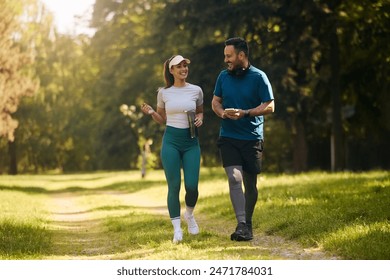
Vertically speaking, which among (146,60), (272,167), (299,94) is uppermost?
(146,60)

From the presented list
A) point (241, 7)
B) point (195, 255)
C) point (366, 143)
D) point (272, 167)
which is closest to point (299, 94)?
point (241, 7)

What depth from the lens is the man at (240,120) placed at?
8695 mm

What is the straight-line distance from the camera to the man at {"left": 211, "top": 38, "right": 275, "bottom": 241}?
8.70 metres

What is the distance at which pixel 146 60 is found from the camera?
36156mm

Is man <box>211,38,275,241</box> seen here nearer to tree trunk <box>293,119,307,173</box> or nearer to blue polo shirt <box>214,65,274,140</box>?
blue polo shirt <box>214,65,274,140</box>

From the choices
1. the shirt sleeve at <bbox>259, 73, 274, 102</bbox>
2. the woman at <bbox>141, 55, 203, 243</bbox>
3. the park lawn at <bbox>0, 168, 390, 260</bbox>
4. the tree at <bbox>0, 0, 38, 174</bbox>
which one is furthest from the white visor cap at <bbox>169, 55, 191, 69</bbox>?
the tree at <bbox>0, 0, 38, 174</bbox>

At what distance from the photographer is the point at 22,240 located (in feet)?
31.6

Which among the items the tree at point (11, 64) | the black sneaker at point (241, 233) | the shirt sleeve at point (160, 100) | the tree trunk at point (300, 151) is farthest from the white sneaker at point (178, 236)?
the tree trunk at point (300, 151)

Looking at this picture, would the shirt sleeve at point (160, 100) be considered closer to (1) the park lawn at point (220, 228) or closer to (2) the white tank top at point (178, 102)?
(2) the white tank top at point (178, 102)

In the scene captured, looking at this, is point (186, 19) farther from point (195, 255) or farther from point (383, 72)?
point (195, 255)

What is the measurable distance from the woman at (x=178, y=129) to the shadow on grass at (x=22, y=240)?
1.76m

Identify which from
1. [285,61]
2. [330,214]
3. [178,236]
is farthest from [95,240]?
[285,61]

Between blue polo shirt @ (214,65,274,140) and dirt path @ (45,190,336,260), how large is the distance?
4.43 feet

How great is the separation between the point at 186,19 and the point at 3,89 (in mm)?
7183
